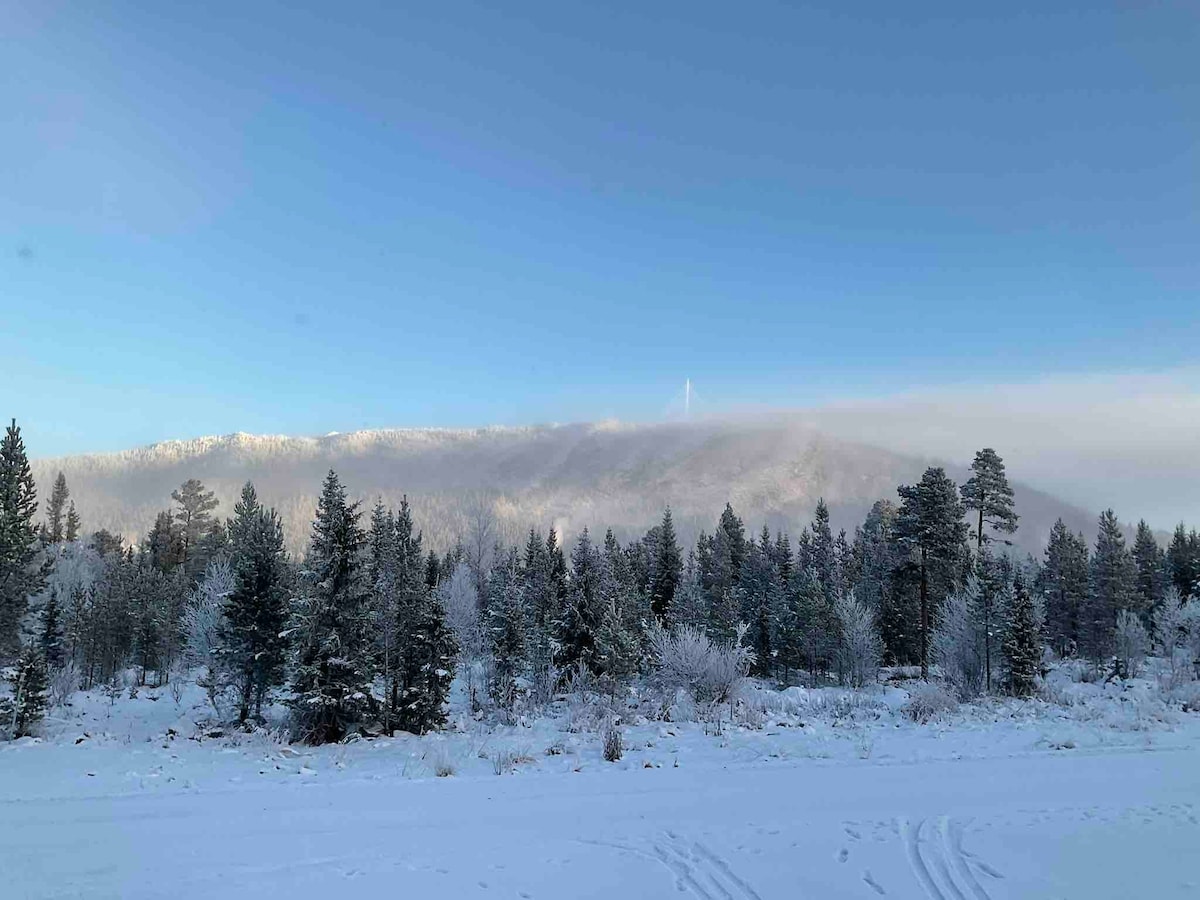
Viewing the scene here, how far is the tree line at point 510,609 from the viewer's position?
74.5 ft

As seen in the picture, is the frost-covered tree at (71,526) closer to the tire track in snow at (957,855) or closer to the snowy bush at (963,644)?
the snowy bush at (963,644)

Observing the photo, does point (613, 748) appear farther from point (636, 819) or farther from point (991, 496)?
point (991, 496)

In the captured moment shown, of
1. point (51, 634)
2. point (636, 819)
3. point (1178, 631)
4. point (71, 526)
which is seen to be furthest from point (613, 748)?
point (71, 526)

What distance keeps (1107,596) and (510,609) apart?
155ft

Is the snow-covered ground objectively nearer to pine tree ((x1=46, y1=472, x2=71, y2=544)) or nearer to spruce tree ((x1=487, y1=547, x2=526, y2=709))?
spruce tree ((x1=487, y1=547, x2=526, y2=709))

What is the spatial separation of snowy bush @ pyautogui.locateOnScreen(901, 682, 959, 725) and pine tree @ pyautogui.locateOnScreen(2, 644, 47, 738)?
85.3 feet

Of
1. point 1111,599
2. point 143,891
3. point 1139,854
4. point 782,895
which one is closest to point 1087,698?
point 1139,854

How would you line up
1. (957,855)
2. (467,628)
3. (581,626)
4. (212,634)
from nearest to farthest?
(957,855) → (212,634) → (581,626) → (467,628)

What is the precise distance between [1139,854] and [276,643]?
26.4 m

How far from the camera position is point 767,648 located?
52344 mm

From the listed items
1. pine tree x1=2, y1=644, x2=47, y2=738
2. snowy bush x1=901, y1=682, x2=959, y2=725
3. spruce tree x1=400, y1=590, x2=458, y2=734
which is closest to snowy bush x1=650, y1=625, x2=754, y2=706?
snowy bush x1=901, y1=682, x2=959, y2=725

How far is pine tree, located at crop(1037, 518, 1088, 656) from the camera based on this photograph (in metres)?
57.3

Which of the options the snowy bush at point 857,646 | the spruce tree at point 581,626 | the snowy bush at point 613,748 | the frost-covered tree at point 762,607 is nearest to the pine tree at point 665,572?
the frost-covered tree at point 762,607

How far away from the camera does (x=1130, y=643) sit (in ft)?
140
